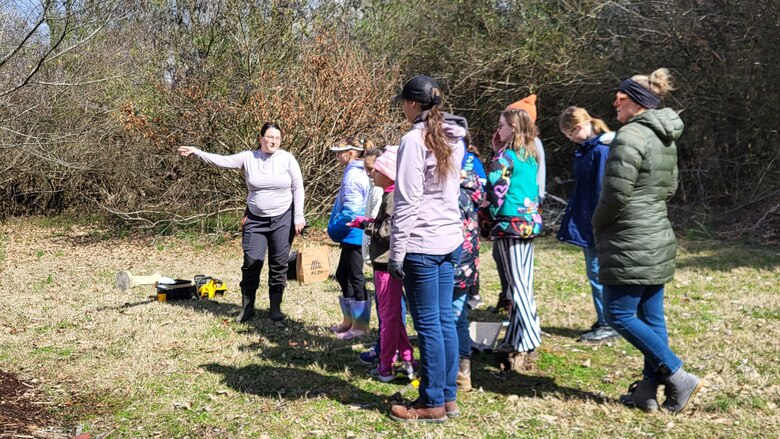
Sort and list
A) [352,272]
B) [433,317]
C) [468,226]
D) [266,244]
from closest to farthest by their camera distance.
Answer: [433,317] → [468,226] → [352,272] → [266,244]

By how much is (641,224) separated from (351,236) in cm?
278

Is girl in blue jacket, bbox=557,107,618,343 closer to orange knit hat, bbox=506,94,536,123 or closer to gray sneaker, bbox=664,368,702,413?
orange knit hat, bbox=506,94,536,123

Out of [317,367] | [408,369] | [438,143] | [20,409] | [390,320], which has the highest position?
[438,143]

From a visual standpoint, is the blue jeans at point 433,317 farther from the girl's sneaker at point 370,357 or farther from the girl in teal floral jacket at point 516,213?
the girl's sneaker at point 370,357

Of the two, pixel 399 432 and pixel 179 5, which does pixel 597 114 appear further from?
pixel 399 432

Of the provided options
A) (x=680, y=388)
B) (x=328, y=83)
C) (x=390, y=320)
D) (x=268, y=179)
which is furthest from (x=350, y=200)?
(x=328, y=83)

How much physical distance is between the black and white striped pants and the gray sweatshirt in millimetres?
2315

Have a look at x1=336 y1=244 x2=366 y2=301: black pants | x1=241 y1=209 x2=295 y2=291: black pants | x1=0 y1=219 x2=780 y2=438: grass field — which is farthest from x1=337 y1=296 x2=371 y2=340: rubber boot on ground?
x1=241 y1=209 x2=295 y2=291: black pants

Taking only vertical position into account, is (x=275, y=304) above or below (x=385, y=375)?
above

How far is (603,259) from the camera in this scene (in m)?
4.45

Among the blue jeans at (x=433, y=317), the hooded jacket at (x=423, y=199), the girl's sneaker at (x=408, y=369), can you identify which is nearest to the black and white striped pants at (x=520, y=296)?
the girl's sneaker at (x=408, y=369)

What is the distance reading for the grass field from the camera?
4477mm

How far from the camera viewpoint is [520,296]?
531 cm

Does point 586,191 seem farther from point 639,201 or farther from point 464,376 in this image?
point 464,376
